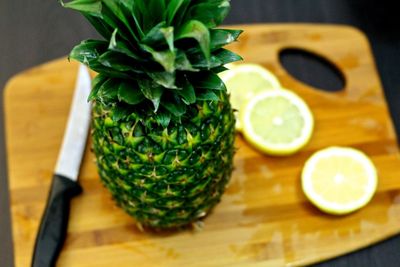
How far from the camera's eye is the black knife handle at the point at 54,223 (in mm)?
1032

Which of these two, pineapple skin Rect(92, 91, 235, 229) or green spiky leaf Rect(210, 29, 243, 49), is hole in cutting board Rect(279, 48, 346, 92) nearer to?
pineapple skin Rect(92, 91, 235, 229)

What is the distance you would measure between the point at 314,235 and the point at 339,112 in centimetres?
28

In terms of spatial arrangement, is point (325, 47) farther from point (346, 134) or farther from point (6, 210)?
point (6, 210)

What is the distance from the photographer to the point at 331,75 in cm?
131

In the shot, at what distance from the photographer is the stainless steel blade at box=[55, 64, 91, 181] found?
1.12m

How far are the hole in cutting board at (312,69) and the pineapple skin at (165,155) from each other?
1.33 feet

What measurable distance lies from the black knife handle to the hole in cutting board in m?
0.56

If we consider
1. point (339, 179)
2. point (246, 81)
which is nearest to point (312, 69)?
point (246, 81)

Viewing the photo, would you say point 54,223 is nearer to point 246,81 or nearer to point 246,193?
point 246,193

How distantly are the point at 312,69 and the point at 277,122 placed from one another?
9.2 inches

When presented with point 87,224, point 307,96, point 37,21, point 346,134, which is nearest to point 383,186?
point 346,134

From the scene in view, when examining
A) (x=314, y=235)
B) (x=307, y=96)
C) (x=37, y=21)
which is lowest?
(x=314, y=235)

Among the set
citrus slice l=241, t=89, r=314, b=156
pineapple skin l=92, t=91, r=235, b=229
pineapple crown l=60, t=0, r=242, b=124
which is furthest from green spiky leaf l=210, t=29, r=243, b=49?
citrus slice l=241, t=89, r=314, b=156

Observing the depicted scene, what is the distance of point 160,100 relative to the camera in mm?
806
